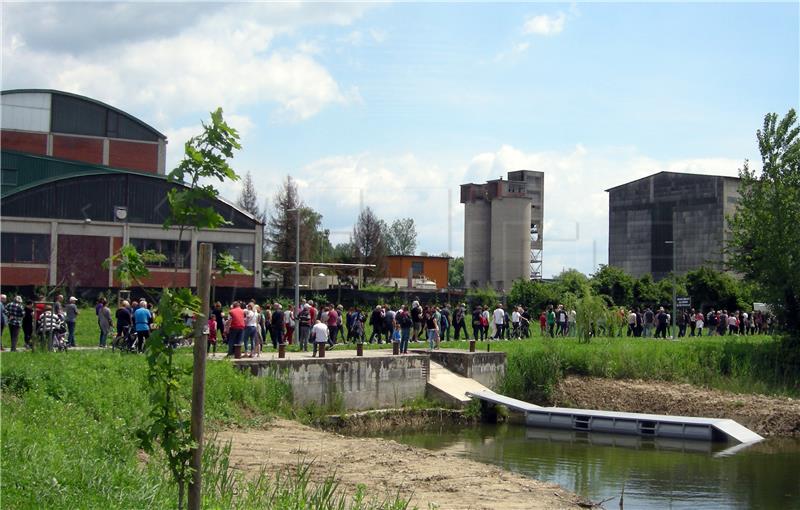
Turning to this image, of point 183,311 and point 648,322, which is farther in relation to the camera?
point 648,322

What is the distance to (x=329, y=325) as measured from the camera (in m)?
31.9

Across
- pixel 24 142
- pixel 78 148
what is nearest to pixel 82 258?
pixel 78 148

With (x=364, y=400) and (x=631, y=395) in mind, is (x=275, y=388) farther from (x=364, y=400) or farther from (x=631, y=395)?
(x=631, y=395)

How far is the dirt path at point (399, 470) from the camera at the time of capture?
15.7m

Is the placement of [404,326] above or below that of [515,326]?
above

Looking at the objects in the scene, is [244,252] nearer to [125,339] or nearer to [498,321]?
[498,321]

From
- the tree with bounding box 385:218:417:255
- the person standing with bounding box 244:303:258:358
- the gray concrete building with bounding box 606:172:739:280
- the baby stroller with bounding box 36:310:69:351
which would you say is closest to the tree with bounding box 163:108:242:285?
the baby stroller with bounding box 36:310:69:351

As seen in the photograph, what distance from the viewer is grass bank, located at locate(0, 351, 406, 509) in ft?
32.8

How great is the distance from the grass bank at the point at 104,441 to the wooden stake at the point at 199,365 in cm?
72

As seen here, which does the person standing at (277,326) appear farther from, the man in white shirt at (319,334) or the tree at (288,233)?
the tree at (288,233)

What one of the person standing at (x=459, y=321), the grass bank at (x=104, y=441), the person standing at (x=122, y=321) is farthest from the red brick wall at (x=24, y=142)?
the grass bank at (x=104, y=441)

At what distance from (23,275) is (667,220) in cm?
4971

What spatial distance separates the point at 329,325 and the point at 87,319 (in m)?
10.9

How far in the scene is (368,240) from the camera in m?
80.0
